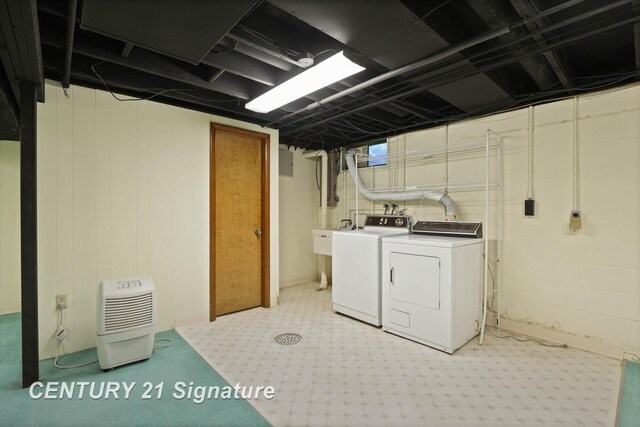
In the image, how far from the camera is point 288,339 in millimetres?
2893

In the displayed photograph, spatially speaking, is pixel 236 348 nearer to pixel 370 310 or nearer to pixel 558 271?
pixel 370 310

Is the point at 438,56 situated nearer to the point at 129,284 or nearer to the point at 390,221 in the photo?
the point at 390,221

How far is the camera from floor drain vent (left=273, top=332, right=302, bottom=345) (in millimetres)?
2824

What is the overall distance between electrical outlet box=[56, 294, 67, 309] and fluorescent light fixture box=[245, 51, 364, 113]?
7.96 feet

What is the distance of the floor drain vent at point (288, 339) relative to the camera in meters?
2.82

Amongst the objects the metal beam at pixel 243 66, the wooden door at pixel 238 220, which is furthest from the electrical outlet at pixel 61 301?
the metal beam at pixel 243 66

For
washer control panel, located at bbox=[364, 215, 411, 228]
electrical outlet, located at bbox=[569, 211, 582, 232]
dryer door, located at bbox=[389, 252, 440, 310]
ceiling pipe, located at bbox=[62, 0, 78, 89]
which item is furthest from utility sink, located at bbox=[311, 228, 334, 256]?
ceiling pipe, located at bbox=[62, 0, 78, 89]

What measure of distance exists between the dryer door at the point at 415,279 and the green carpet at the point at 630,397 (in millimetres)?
1245

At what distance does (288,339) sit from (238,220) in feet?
5.20

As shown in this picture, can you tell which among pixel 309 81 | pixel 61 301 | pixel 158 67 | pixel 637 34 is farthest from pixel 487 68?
pixel 61 301

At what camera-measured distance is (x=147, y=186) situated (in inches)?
116

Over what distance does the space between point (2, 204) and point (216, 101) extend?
3.03 m

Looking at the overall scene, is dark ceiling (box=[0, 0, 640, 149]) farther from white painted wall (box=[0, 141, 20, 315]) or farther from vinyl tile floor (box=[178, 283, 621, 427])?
vinyl tile floor (box=[178, 283, 621, 427])

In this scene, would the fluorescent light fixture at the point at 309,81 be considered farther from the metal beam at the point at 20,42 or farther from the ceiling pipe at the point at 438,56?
the metal beam at the point at 20,42
